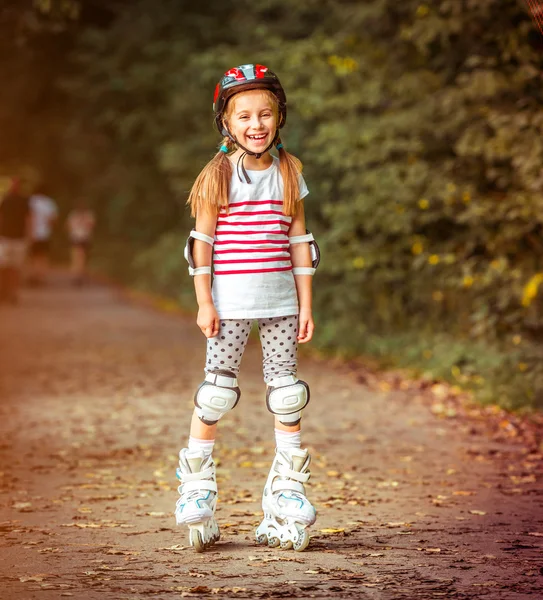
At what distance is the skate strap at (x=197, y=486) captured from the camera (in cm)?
542

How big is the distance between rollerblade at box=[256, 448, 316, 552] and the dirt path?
0.25 feet

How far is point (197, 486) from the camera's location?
5.42 meters

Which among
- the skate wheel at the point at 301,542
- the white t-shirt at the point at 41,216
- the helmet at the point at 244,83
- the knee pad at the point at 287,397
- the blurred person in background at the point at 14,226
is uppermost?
the white t-shirt at the point at 41,216

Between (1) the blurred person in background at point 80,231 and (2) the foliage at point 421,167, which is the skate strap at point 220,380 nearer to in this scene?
(2) the foliage at point 421,167

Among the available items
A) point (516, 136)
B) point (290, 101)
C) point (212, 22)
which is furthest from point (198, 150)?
point (516, 136)

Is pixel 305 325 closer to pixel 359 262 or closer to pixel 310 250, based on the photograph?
pixel 310 250

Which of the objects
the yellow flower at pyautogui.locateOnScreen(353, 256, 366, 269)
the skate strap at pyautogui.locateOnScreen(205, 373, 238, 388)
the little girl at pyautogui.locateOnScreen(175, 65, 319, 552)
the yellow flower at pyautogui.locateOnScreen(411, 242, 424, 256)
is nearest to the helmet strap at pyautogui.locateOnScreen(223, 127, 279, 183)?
the little girl at pyautogui.locateOnScreen(175, 65, 319, 552)

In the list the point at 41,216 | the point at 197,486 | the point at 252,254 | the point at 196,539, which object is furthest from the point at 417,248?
the point at 41,216

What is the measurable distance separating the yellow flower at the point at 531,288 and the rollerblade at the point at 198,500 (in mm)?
5017

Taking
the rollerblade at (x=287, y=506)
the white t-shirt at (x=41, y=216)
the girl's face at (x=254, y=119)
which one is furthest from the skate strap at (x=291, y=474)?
the white t-shirt at (x=41, y=216)

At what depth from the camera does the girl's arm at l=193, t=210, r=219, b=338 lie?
17.6 feet

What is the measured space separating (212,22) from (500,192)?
402 inches

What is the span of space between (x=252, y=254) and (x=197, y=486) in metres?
0.98

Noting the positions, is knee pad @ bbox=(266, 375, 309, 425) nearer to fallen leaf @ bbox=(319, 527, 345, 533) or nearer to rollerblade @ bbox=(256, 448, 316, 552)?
rollerblade @ bbox=(256, 448, 316, 552)
